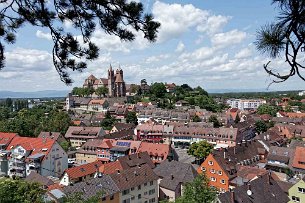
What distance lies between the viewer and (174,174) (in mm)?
32375

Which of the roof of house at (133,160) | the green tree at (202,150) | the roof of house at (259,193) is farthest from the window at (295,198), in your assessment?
the green tree at (202,150)

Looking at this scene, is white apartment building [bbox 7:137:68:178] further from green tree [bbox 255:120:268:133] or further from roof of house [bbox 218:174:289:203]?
green tree [bbox 255:120:268:133]

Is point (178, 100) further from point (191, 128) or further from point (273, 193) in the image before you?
point (273, 193)

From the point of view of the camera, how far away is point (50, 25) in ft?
20.5

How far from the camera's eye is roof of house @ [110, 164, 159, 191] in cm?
2778

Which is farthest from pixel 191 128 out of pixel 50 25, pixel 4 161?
pixel 50 25

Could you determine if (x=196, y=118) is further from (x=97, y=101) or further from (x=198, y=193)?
(x=198, y=193)

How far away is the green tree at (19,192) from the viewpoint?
68.0 ft

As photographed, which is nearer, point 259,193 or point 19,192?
point 19,192

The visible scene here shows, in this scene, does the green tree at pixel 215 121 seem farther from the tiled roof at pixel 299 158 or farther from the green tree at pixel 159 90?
the green tree at pixel 159 90

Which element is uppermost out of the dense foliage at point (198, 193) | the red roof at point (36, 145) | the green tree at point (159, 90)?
the green tree at point (159, 90)

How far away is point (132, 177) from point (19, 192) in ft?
32.6

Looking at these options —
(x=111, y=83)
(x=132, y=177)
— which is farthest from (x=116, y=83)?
(x=132, y=177)

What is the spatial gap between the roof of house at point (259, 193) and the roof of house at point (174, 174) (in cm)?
636
